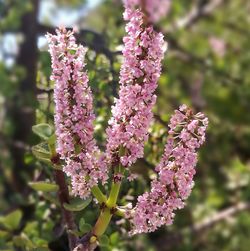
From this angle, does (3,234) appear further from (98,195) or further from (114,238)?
(98,195)

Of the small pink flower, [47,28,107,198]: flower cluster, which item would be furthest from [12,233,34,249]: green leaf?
the small pink flower

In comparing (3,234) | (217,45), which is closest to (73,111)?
(3,234)

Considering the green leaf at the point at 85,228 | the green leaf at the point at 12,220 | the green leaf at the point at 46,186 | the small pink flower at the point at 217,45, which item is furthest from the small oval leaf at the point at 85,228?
the small pink flower at the point at 217,45

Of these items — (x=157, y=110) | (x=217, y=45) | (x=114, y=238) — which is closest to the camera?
(x=114, y=238)

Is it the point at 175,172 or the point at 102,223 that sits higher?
the point at 175,172

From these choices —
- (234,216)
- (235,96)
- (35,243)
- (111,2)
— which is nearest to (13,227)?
(35,243)

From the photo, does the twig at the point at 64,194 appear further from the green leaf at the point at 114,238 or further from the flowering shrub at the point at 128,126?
the green leaf at the point at 114,238

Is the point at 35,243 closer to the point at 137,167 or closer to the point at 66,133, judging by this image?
the point at 137,167

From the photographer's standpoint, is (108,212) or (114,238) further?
(114,238)
